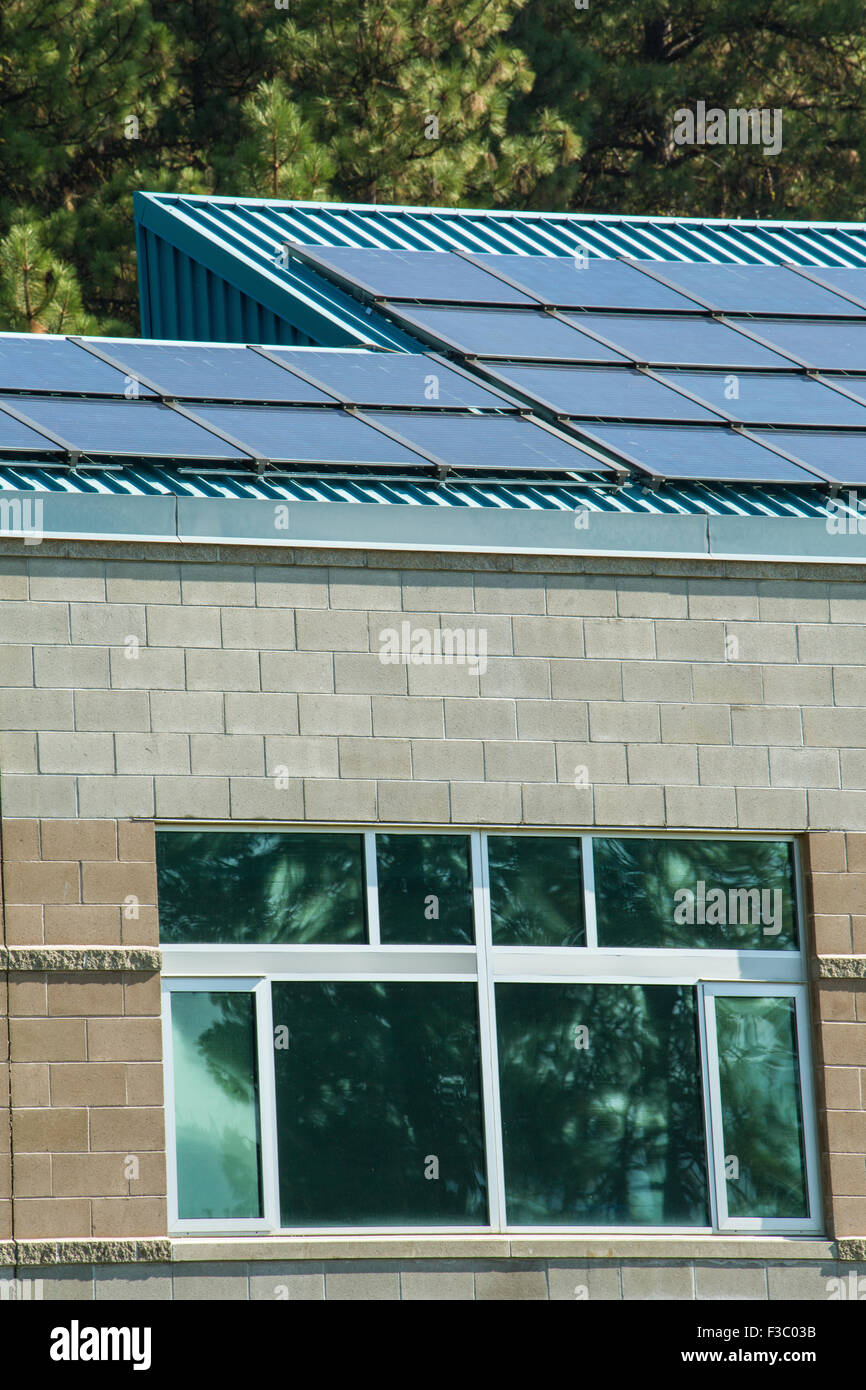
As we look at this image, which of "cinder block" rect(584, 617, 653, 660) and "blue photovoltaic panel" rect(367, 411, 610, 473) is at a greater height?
"blue photovoltaic panel" rect(367, 411, 610, 473)

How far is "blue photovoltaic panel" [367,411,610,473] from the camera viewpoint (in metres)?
13.4

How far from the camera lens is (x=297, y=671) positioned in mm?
11930

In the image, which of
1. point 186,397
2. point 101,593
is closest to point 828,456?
point 186,397

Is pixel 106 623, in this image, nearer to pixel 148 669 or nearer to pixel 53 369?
pixel 148 669

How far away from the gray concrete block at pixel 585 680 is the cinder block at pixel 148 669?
2.33 m

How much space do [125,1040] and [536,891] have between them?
8.67 ft

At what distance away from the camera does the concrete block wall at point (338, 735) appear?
11.1 m

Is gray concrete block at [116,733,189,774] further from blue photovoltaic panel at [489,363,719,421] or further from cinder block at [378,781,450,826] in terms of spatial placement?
blue photovoltaic panel at [489,363,719,421]

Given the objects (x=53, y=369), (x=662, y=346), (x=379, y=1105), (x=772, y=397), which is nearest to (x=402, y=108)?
(x=662, y=346)

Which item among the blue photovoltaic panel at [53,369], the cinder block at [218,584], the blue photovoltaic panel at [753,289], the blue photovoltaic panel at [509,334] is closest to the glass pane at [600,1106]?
the cinder block at [218,584]

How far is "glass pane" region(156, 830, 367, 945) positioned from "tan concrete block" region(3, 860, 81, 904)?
1.78 feet

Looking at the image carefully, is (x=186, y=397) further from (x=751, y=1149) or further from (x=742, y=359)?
(x=751, y=1149)

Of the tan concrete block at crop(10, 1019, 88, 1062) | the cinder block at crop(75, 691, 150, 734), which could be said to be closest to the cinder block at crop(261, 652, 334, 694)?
the cinder block at crop(75, 691, 150, 734)

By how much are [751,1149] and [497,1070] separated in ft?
5.61
